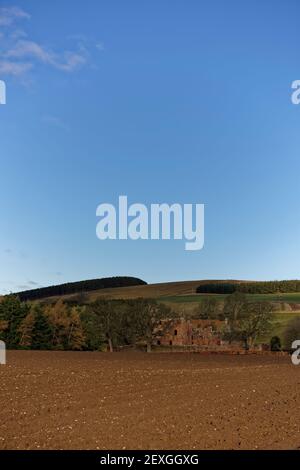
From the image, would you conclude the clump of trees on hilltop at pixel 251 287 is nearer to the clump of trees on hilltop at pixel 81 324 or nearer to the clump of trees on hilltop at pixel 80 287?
the clump of trees on hilltop at pixel 80 287

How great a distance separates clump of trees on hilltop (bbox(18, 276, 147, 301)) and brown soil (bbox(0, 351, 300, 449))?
118380 mm

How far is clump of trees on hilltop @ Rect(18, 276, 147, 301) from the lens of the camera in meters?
147

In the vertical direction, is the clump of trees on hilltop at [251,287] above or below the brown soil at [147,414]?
above

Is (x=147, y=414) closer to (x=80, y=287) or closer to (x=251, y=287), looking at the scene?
(x=251, y=287)

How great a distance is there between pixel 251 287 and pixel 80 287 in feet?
152

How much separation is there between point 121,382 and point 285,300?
9206 centimetres

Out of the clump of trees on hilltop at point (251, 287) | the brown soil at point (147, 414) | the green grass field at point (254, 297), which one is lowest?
the brown soil at point (147, 414)

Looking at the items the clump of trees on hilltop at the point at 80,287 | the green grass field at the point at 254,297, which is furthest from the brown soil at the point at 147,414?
the clump of trees on hilltop at the point at 80,287

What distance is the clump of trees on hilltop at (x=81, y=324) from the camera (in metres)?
78.3

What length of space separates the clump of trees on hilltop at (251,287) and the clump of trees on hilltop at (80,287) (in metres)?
20.9

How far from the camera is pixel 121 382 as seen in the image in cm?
2828

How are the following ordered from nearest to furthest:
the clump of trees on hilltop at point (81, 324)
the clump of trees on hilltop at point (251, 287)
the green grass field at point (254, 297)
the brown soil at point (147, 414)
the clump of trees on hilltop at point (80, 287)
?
the brown soil at point (147, 414) < the clump of trees on hilltop at point (81, 324) < the green grass field at point (254, 297) < the clump of trees on hilltop at point (251, 287) < the clump of trees on hilltop at point (80, 287)

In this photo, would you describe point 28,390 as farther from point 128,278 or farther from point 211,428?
point 128,278

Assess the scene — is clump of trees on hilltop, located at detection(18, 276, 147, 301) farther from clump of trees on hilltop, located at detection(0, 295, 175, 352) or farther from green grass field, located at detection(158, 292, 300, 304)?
clump of trees on hilltop, located at detection(0, 295, 175, 352)
